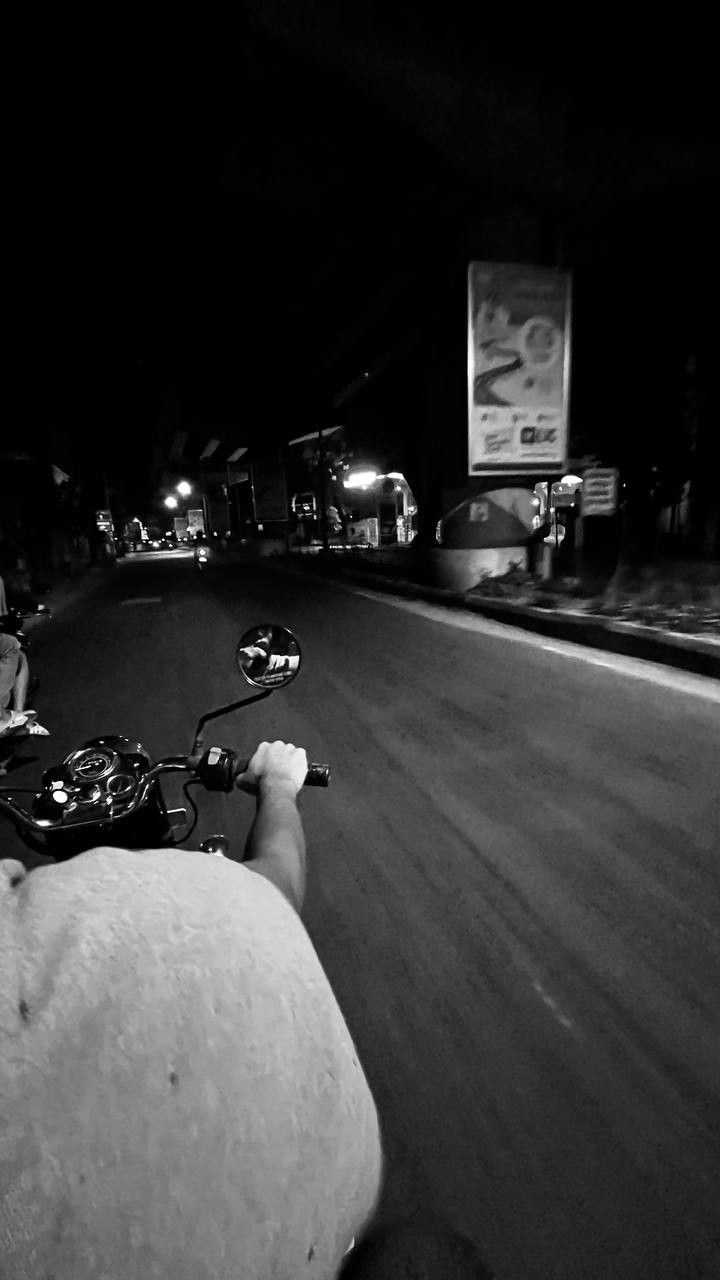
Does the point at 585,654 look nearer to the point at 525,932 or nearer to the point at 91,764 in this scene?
the point at 525,932

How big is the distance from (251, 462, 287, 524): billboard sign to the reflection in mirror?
53.4m

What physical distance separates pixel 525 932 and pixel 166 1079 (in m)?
2.41

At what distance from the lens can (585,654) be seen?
8.59m

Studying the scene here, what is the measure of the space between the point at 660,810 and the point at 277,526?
64.6 m

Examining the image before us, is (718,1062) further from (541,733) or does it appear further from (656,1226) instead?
(541,733)

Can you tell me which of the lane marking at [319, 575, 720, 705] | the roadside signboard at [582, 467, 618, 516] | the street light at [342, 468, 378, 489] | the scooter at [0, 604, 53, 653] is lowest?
the lane marking at [319, 575, 720, 705]

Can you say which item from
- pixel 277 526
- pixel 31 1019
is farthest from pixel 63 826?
pixel 277 526

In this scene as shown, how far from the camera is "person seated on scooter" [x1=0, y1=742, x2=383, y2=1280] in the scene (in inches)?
26.7

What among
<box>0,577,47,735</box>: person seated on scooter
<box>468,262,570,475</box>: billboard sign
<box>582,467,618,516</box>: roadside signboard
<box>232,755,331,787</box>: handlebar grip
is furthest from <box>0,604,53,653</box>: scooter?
<box>468,262,570,475</box>: billboard sign

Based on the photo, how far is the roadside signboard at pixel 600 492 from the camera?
41.3 feet

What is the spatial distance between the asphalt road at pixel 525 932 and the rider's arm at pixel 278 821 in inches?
40.3

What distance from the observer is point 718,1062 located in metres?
2.13

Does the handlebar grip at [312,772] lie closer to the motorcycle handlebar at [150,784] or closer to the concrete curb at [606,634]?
the motorcycle handlebar at [150,784]

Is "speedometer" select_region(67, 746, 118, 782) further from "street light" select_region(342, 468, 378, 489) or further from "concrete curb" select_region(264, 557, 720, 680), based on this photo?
"street light" select_region(342, 468, 378, 489)
